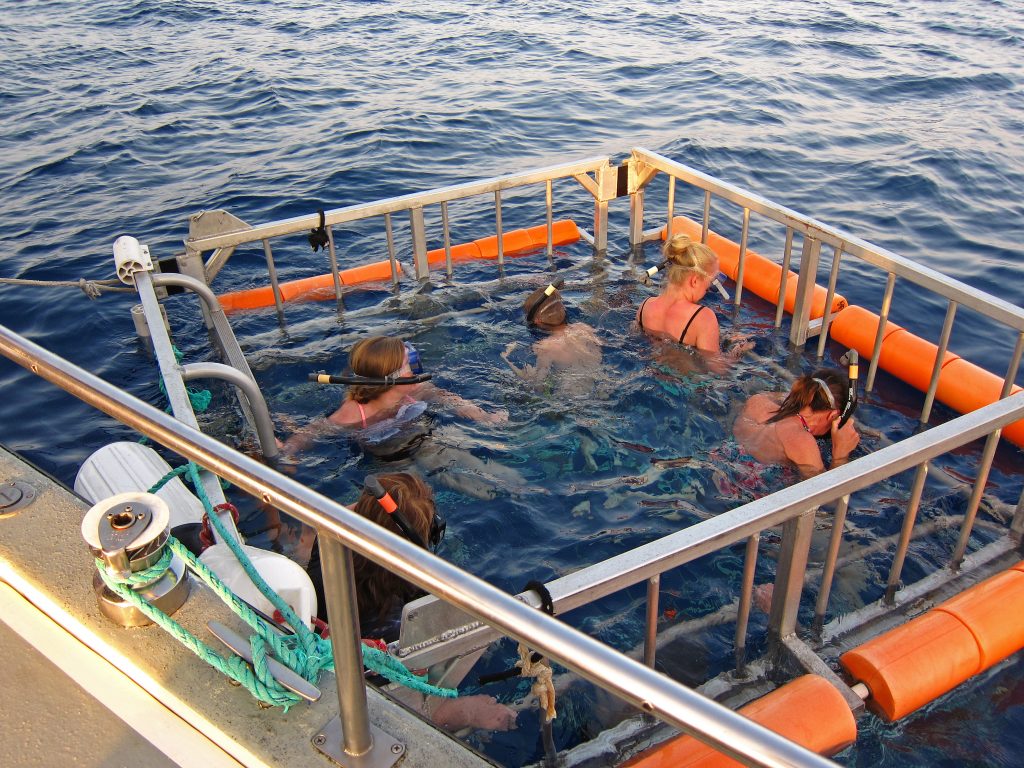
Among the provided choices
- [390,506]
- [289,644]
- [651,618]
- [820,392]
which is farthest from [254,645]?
[820,392]

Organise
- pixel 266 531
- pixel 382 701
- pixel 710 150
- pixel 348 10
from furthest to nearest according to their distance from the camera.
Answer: pixel 348 10, pixel 710 150, pixel 266 531, pixel 382 701

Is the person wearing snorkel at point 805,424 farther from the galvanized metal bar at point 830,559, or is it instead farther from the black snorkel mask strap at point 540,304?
the black snorkel mask strap at point 540,304

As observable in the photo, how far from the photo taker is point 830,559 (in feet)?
10.1

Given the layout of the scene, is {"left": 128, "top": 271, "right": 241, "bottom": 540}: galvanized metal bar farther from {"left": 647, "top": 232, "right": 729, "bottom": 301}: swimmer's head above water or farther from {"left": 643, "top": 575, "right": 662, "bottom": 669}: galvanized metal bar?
{"left": 647, "top": 232, "right": 729, "bottom": 301}: swimmer's head above water

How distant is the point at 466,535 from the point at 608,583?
222 cm

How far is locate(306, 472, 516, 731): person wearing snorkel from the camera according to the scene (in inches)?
124

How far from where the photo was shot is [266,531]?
173 inches

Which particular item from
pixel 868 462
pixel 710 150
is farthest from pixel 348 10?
pixel 868 462

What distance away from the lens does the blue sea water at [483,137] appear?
554 cm

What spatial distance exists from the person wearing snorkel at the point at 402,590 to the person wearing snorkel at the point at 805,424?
7.12 ft

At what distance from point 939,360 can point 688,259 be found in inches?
62.5

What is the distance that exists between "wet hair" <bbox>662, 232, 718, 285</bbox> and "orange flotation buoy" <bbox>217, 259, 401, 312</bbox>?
6.99 feet

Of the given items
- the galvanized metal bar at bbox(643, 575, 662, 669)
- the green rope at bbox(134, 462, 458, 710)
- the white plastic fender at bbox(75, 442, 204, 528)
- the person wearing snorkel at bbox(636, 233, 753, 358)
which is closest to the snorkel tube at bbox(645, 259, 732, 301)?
the person wearing snorkel at bbox(636, 233, 753, 358)

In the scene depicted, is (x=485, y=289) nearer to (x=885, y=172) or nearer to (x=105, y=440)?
(x=105, y=440)
